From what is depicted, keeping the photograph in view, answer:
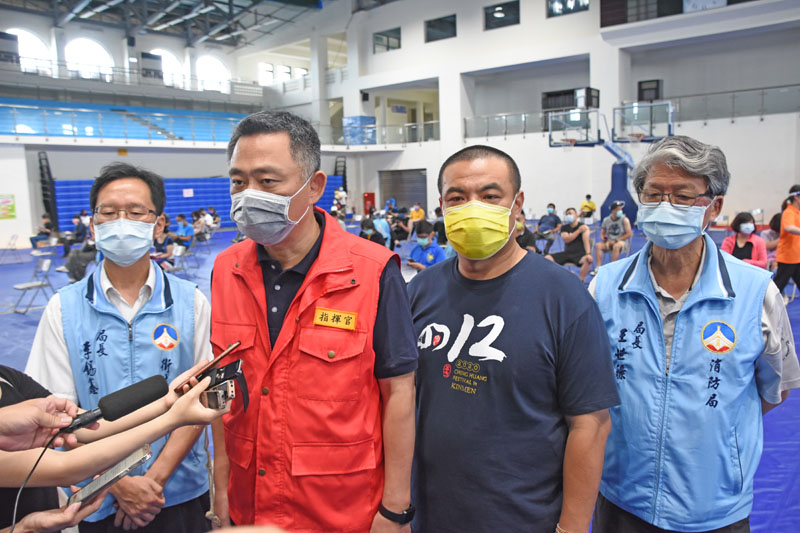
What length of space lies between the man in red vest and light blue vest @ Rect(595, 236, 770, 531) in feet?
2.75

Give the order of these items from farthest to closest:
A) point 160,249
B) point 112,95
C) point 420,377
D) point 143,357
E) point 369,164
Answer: point 369,164, point 112,95, point 160,249, point 143,357, point 420,377

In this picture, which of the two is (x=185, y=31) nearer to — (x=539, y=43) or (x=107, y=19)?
(x=107, y=19)

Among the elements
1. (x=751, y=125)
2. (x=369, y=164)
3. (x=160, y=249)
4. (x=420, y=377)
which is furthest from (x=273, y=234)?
(x=369, y=164)

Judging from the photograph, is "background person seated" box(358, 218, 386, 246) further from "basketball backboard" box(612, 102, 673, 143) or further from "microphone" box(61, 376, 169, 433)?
Answer: "basketball backboard" box(612, 102, 673, 143)

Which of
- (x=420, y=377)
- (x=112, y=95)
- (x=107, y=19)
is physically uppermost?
(x=107, y=19)

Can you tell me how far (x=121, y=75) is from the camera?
2759 cm

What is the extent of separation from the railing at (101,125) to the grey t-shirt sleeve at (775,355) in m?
20.8

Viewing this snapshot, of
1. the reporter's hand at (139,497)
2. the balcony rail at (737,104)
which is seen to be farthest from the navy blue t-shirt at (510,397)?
the balcony rail at (737,104)

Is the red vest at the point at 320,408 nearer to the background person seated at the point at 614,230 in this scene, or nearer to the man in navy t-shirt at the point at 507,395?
the man in navy t-shirt at the point at 507,395

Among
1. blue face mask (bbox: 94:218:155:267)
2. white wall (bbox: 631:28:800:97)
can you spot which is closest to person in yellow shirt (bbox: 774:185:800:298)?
blue face mask (bbox: 94:218:155:267)

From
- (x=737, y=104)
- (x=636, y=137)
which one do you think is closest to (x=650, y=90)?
(x=737, y=104)

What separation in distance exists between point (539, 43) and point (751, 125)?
8.75m

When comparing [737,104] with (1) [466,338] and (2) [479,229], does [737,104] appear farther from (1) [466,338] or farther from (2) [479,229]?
(1) [466,338]

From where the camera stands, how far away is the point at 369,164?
97.0ft
